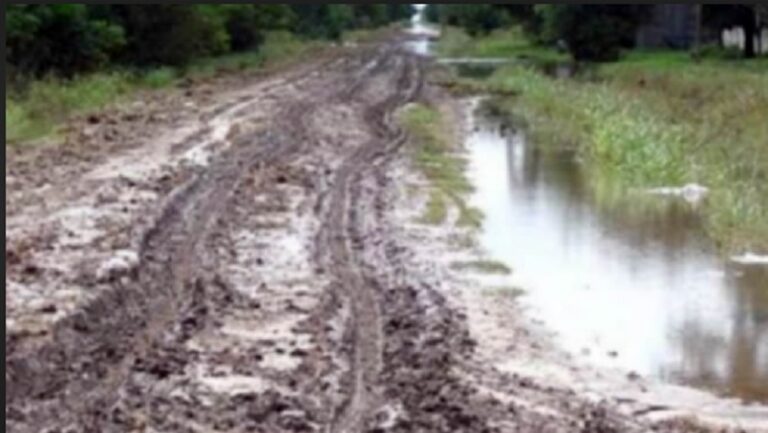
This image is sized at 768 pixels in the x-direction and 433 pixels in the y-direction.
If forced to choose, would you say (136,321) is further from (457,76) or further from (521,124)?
(457,76)

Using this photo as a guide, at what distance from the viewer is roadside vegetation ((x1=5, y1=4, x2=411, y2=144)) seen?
98.7 feet

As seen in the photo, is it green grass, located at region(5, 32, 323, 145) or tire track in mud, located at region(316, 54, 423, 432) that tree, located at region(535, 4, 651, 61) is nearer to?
green grass, located at region(5, 32, 323, 145)

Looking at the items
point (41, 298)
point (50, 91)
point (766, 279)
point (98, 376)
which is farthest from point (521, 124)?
point (98, 376)

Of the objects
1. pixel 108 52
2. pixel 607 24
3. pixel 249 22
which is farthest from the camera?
pixel 249 22

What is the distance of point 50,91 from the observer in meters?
31.1

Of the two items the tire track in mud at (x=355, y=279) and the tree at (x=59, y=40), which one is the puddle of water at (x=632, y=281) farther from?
the tree at (x=59, y=40)

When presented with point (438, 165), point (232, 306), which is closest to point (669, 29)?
point (438, 165)

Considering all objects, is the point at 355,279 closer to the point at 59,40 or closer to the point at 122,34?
the point at 59,40

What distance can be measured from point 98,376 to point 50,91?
69.5 feet

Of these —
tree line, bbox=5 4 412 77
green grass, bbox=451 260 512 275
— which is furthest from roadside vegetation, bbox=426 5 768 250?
tree line, bbox=5 4 412 77

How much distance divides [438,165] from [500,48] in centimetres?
4948

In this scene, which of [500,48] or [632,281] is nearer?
[632,281]

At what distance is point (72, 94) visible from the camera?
104 ft

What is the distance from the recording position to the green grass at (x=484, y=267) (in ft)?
51.8
